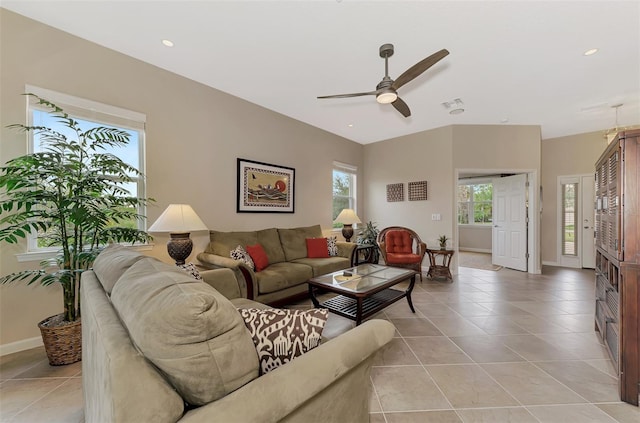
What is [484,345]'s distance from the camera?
2.25m

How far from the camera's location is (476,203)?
7.54 m

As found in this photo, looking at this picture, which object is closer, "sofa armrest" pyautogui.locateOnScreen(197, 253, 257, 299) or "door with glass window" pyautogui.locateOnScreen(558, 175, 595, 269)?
"sofa armrest" pyautogui.locateOnScreen(197, 253, 257, 299)

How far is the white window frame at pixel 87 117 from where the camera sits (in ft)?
7.17

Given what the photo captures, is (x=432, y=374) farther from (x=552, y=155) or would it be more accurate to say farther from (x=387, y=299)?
(x=552, y=155)

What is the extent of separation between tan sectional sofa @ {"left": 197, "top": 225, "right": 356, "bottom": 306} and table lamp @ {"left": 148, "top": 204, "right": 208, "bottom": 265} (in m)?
0.37

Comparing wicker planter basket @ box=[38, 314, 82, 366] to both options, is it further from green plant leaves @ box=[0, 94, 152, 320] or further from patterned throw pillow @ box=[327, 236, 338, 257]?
patterned throw pillow @ box=[327, 236, 338, 257]

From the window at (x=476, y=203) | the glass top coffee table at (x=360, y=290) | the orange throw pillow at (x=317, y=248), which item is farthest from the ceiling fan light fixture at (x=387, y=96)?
the window at (x=476, y=203)

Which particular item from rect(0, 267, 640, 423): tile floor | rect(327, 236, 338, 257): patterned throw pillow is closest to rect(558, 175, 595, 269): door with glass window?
rect(0, 267, 640, 423): tile floor

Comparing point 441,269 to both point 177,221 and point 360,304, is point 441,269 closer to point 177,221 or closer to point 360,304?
point 360,304

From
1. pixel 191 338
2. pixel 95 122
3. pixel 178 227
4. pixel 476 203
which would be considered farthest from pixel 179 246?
pixel 476 203

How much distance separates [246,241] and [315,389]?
274 centimetres

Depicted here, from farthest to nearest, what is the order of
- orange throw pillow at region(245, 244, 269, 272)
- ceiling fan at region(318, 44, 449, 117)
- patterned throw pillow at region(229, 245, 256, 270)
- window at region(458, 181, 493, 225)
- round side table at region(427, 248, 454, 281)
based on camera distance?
window at region(458, 181, 493, 225) → round side table at region(427, 248, 454, 281) → orange throw pillow at region(245, 244, 269, 272) → patterned throw pillow at region(229, 245, 256, 270) → ceiling fan at region(318, 44, 449, 117)

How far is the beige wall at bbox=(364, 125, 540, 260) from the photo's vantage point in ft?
15.4

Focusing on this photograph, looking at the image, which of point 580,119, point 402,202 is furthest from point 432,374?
point 580,119
